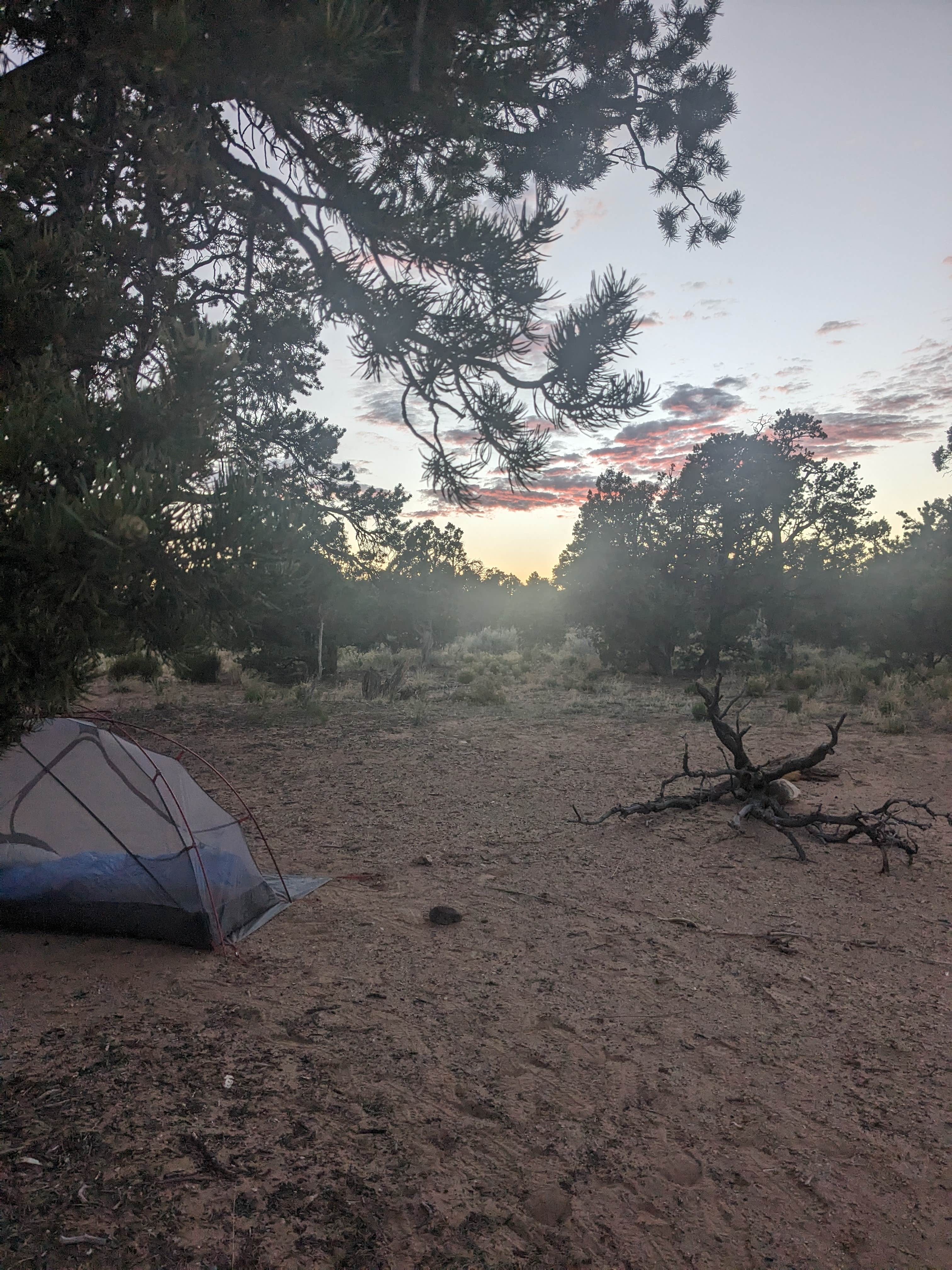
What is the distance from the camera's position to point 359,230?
4801 millimetres

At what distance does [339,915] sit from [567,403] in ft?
13.8

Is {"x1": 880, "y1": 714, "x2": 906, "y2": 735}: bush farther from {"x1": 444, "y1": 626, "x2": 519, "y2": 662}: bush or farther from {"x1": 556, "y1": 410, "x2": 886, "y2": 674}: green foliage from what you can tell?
{"x1": 444, "y1": 626, "x2": 519, "y2": 662}: bush

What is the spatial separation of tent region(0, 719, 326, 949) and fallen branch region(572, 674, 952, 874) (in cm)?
388

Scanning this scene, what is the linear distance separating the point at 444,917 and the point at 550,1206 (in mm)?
2815

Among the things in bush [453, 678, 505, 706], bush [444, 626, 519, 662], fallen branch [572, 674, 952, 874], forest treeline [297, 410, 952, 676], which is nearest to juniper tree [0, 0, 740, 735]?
fallen branch [572, 674, 952, 874]

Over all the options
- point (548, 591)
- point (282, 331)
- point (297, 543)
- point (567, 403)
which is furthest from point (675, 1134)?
point (548, 591)

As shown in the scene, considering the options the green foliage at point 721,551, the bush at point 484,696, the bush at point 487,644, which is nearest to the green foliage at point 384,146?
the bush at point 484,696

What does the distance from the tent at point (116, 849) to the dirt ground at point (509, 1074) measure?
21 cm

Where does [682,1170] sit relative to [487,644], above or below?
below

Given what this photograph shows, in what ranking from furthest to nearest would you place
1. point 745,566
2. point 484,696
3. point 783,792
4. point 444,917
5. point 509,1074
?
point 745,566 < point 484,696 < point 783,792 < point 444,917 < point 509,1074

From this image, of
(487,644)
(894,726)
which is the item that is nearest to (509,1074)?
(894,726)

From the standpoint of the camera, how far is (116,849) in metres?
5.34

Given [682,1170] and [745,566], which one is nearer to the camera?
[682,1170]

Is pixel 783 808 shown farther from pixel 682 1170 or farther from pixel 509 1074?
pixel 682 1170
